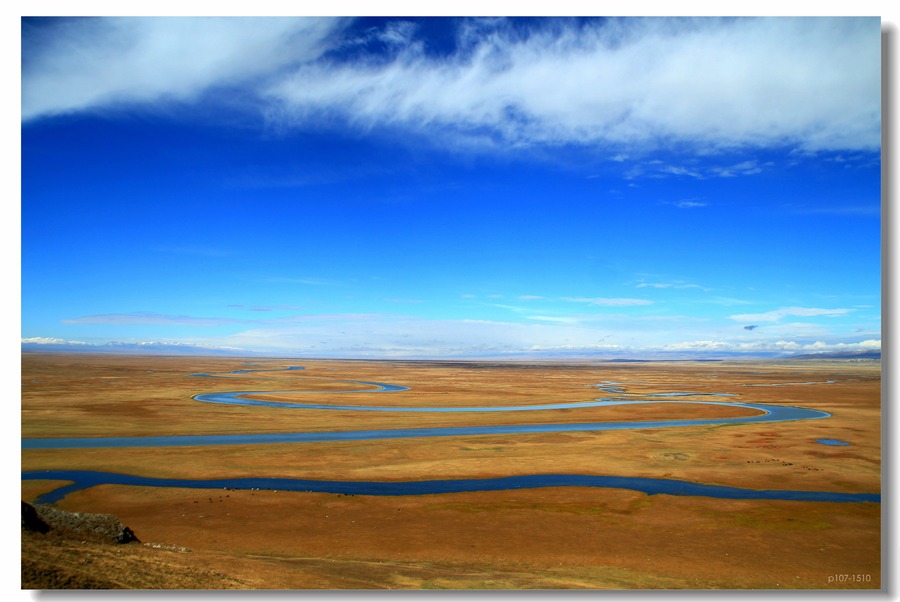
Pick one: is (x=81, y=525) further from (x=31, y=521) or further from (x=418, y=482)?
(x=418, y=482)

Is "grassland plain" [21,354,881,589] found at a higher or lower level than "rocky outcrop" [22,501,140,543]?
lower

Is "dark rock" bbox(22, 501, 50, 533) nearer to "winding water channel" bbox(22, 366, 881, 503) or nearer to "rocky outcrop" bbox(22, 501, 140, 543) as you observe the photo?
"rocky outcrop" bbox(22, 501, 140, 543)

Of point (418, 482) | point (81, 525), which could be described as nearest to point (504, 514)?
point (418, 482)

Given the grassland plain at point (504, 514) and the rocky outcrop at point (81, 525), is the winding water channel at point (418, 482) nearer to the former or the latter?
the grassland plain at point (504, 514)

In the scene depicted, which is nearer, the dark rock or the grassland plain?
the dark rock

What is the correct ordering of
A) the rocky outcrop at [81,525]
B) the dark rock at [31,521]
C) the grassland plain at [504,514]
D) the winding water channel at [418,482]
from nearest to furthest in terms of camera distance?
the dark rock at [31,521] < the rocky outcrop at [81,525] < the grassland plain at [504,514] < the winding water channel at [418,482]

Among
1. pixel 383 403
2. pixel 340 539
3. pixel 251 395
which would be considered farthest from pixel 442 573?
pixel 251 395

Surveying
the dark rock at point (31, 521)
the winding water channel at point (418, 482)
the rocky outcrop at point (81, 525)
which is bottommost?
the winding water channel at point (418, 482)

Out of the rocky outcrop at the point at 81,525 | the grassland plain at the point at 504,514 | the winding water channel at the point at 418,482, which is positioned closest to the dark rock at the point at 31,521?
the rocky outcrop at the point at 81,525

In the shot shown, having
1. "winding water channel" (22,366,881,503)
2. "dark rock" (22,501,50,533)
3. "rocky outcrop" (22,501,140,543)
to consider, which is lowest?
"winding water channel" (22,366,881,503)

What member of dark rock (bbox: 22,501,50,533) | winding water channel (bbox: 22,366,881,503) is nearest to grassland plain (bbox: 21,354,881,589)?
winding water channel (bbox: 22,366,881,503)
